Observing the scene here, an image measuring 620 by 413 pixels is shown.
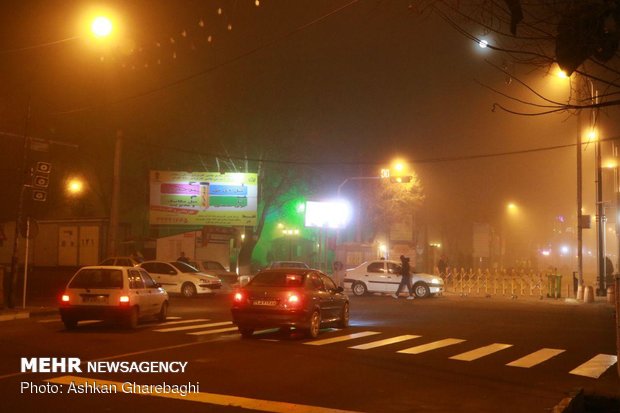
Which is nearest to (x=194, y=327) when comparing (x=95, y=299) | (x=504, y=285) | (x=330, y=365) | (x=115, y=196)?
(x=95, y=299)

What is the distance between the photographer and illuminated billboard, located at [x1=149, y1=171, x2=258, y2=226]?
41.0 m

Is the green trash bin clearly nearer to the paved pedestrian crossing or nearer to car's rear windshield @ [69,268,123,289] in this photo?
the paved pedestrian crossing

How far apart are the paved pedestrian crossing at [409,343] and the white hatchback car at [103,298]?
0.86 m

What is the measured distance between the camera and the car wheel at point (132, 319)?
1531 centimetres

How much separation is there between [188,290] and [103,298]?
1428 cm

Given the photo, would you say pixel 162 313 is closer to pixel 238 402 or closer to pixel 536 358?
pixel 536 358

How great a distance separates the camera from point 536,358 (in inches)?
496

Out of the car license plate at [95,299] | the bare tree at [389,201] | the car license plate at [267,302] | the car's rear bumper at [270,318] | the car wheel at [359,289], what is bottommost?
the car wheel at [359,289]

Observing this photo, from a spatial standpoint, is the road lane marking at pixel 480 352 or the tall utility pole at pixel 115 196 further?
the tall utility pole at pixel 115 196

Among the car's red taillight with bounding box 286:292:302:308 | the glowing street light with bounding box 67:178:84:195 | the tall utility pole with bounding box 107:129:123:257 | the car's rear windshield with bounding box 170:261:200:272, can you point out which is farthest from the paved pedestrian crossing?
the glowing street light with bounding box 67:178:84:195

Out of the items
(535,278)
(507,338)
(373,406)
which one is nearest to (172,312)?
(507,338)

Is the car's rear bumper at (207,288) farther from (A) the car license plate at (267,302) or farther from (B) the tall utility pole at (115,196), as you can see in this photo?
(A) the car license plate at (267,302)

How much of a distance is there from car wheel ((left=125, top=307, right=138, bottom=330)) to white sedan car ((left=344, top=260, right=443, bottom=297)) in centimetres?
1751

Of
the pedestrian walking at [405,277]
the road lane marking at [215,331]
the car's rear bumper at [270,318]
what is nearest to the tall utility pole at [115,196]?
the road lane marking at [215,331]
